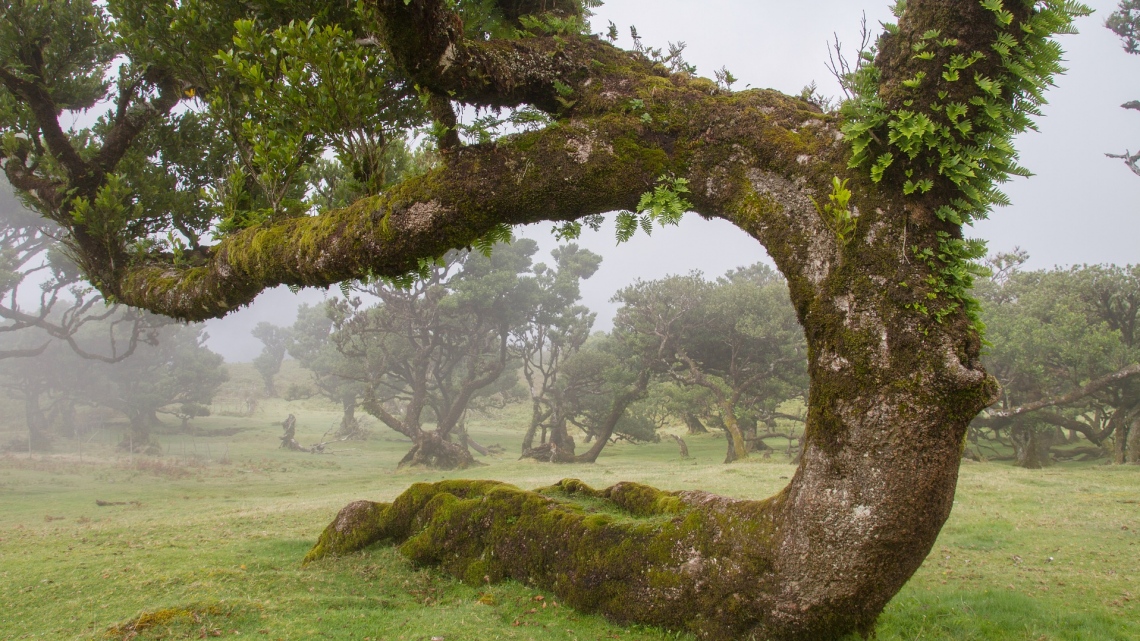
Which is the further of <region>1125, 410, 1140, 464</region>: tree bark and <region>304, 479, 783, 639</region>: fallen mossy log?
<region>1125, 410, 1140, 464</region>: tree bark

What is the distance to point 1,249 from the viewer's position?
39750 millimetres

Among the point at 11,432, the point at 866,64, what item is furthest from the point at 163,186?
the point at 11,432

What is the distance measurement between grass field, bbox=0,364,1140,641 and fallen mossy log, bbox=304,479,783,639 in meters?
0.29

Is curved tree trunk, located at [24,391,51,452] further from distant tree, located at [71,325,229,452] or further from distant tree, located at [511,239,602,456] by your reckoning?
distant tree, located at [511,239,602,456]

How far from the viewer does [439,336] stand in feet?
136

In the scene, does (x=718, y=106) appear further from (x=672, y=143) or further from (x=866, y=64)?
(x=866, y=64)

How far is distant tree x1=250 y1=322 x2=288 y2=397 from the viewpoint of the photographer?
71.1 meters

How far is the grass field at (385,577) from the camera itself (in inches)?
244

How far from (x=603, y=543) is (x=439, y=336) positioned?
35.6 m

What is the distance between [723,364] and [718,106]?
3184cm

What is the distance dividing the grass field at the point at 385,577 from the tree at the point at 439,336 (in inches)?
569

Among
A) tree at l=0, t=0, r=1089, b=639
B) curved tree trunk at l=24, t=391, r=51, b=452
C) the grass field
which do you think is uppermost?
tree at l=0, t=0, r=1089, b=639

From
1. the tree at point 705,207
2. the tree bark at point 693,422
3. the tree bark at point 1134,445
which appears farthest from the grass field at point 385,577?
the tree bark at point 693,422

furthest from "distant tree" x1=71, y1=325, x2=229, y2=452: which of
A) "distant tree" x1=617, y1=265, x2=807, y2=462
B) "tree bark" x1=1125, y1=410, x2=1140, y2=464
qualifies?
"tree bark" x1=1125, y1=410, x2=1140, y2=464
